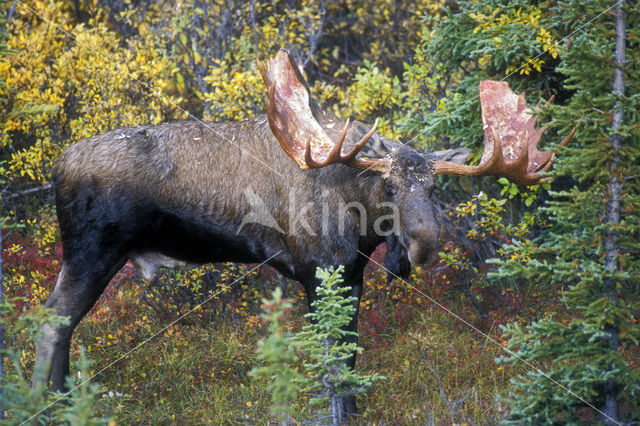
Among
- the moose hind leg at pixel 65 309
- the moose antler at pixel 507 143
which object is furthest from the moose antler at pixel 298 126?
the moose hind leg at pixel 65 309

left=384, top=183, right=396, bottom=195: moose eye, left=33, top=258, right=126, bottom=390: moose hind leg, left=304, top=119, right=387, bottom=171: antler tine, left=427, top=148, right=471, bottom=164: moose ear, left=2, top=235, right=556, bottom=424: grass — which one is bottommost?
left=2, top=235, right=556, bottom=424: grass

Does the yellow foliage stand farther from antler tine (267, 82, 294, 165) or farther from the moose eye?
the moose eye

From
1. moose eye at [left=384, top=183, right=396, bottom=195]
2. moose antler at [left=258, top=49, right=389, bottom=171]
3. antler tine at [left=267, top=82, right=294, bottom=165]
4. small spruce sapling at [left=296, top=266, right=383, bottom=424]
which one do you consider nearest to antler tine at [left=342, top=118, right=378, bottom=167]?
moose antler at [left=258, top=49, right=389, bottom=171]

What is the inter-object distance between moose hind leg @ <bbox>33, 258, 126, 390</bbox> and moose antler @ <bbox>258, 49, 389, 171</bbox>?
1.72 meters

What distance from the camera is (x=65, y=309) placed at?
5.55 meters

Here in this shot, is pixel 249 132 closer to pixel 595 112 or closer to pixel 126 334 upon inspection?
pixel 126 334

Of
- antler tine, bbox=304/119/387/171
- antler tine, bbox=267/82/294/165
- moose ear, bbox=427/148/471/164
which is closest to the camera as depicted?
antler tine, bbox=304/119/387/171

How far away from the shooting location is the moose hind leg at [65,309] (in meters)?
5.50

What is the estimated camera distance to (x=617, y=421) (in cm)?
435

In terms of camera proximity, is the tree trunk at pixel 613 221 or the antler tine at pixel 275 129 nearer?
the tree trunk at pixel 613 221

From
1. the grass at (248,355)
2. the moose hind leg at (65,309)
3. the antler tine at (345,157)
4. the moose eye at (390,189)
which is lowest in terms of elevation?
the grass at (248,355)

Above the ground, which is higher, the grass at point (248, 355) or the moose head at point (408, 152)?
the moose head at point (408, 152)

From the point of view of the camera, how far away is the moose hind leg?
5500mm

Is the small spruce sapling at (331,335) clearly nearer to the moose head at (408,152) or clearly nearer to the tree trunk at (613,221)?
the moose head at (408,152)
